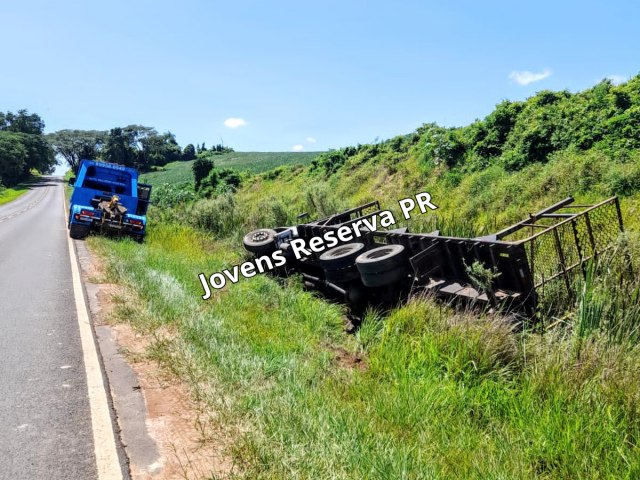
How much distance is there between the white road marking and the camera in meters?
3.07

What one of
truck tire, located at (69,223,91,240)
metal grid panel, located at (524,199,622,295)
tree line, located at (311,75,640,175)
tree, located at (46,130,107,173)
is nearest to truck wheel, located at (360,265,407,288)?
metal grid panel, located at (524,199,622,295)

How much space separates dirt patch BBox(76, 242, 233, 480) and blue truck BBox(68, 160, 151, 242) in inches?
439

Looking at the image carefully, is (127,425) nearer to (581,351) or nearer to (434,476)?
(434,476)

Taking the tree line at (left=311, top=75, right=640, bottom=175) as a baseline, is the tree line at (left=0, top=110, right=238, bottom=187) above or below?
above

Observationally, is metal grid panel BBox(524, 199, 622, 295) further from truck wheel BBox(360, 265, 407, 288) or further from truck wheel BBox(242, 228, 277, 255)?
truck wheel BBox(242, 228, 277, 255)

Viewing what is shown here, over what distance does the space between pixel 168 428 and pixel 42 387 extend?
5.43 feet

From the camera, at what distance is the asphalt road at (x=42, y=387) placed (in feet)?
10.4

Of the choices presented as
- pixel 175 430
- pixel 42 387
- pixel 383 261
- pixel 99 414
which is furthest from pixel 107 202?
pixel 175 430

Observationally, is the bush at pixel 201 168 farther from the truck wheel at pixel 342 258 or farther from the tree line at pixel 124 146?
the tree line at pixel 124 146

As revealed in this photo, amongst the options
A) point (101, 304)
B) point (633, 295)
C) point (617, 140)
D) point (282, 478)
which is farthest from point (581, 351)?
point (617, 140)

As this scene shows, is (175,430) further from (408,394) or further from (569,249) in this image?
(569,249)

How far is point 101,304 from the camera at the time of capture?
7.24 metres

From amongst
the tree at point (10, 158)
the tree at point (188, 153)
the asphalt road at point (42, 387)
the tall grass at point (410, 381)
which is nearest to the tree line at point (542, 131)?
the tall grass at point (410, 381)

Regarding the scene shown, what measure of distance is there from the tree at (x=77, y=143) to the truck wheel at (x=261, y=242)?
11702cm
